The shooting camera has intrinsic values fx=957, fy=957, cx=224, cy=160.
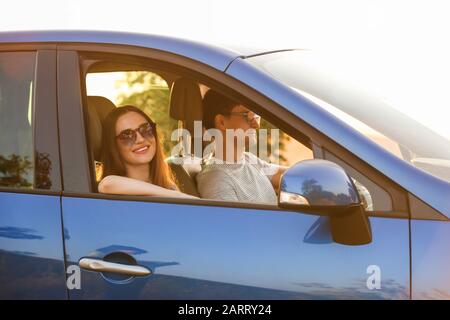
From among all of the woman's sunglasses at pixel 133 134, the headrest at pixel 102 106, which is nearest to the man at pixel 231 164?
the woman's sunglasses at pixel 133 134

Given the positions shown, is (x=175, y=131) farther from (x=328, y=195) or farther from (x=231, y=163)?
(x=328, y=195)

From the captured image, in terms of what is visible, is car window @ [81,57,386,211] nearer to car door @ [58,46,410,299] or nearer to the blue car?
the blue car

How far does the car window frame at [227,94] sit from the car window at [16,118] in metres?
0.14

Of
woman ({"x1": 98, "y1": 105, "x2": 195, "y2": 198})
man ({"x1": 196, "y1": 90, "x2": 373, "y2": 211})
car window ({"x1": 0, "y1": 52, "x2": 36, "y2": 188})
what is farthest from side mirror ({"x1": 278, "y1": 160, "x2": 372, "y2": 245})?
car window ({"x1": 0, "y1": 52, "x2": 36, "y2": 188})

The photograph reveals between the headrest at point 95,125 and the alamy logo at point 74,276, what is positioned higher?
the headrest at point 95,125

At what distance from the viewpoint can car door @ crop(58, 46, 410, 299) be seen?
2.87m

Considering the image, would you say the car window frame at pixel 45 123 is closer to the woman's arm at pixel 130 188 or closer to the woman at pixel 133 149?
the woman's arm at pixel 130 188

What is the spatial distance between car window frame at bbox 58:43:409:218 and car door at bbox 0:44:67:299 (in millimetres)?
64

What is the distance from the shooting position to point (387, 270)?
2.85 m

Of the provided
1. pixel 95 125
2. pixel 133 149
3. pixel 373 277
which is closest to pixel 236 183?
pixel 133 149

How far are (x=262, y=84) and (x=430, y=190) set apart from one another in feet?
2.13

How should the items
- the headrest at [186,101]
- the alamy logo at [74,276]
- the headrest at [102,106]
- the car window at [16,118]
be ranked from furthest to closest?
the headrest at [186,101]
the headrest at [102,106]
the car window at [16,118]
the alamy logo at [74,276]

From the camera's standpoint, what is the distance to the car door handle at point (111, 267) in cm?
303

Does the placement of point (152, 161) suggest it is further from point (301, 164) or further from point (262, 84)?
point (301, 164)
